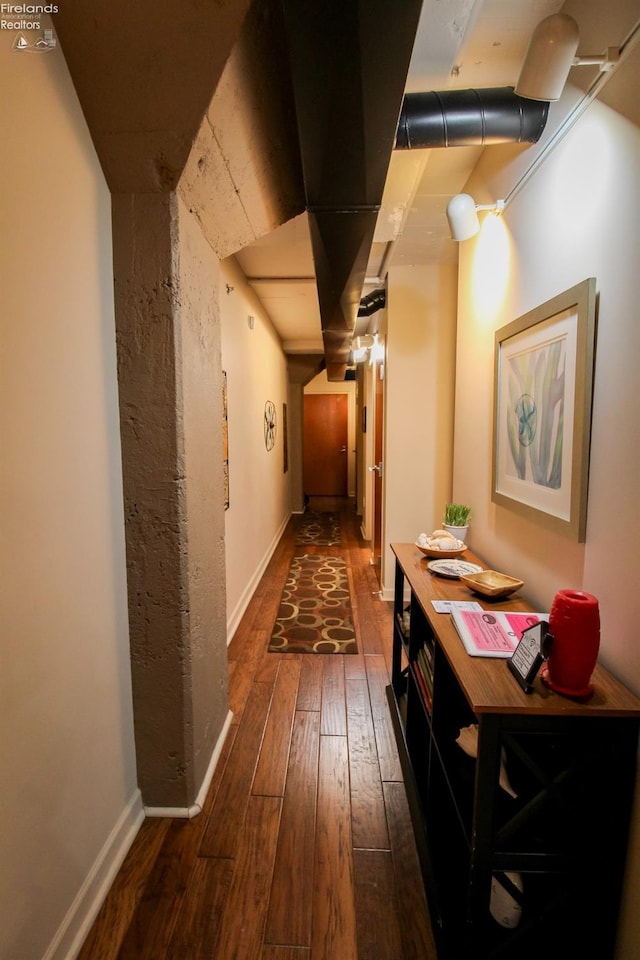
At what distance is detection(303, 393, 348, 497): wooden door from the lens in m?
7.52

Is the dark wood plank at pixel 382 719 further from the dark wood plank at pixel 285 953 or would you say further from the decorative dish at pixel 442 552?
the decorative dish at pixel 442 552

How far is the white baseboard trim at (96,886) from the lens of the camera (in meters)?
1.03

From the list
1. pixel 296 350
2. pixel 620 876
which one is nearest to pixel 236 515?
pixel 620 876

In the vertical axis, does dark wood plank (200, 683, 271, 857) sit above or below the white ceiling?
below

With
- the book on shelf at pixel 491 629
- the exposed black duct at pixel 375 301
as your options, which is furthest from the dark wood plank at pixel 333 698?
the exposed black duct at pixel 375 301

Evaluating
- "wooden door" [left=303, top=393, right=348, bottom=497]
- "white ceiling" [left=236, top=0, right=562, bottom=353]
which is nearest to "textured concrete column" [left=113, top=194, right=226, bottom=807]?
"white ceiling" [left=236, top=0, right=562, bottom=353]

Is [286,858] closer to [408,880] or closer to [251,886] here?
[251,886]

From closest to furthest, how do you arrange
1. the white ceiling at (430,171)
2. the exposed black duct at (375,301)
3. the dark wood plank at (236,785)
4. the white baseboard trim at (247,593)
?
the white ceiling at (430,171) → the dark wood plank at (236,785) → the white baseboard trim at (247,593) → the exposed black duct at (375,301)

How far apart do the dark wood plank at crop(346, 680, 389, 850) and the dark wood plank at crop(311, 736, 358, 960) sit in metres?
0.03

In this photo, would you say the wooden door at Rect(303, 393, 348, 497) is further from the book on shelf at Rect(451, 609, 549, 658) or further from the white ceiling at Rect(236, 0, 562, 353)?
the book on shelf at Rect(451, 609, 549, 658)

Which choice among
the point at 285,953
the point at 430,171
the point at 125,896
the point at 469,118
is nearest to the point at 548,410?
the point at 469,118

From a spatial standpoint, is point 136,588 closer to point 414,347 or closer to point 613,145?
point 613,145

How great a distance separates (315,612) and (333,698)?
1022mm

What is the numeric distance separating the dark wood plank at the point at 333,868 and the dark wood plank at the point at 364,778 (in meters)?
0.03
